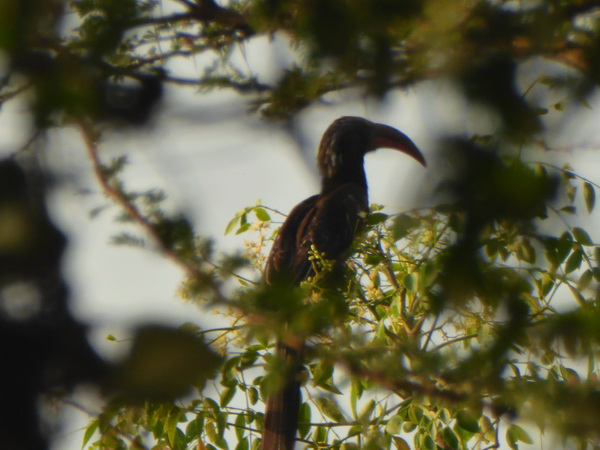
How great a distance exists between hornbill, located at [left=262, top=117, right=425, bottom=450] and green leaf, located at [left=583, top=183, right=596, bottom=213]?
0.80 m

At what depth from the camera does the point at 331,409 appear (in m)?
2.87

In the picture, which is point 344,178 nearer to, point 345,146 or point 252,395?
point 345,146

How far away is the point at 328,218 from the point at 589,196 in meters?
2.62

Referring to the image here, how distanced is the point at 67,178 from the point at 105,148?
80mm

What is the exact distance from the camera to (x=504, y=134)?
1.10m

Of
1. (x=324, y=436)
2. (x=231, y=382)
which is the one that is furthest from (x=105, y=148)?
(x=324, y=436)

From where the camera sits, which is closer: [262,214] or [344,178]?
[262,214]

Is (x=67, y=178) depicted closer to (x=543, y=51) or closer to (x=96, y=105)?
(x=96, y=105)

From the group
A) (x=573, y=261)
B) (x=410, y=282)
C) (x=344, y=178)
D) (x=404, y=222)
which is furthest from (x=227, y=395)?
(x=344, y=178)

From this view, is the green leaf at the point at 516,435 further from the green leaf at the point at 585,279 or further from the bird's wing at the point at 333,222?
the bird's wing at the point at 333,222

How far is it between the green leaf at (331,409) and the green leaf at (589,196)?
3.75 feet

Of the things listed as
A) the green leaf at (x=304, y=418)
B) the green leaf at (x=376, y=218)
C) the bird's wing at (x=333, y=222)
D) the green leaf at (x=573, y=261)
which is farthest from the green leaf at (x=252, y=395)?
the bird's wing at (x=333, y=222)

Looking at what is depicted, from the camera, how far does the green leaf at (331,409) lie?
9.37 feet

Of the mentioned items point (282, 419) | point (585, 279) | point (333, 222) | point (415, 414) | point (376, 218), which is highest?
point (333, 222)
